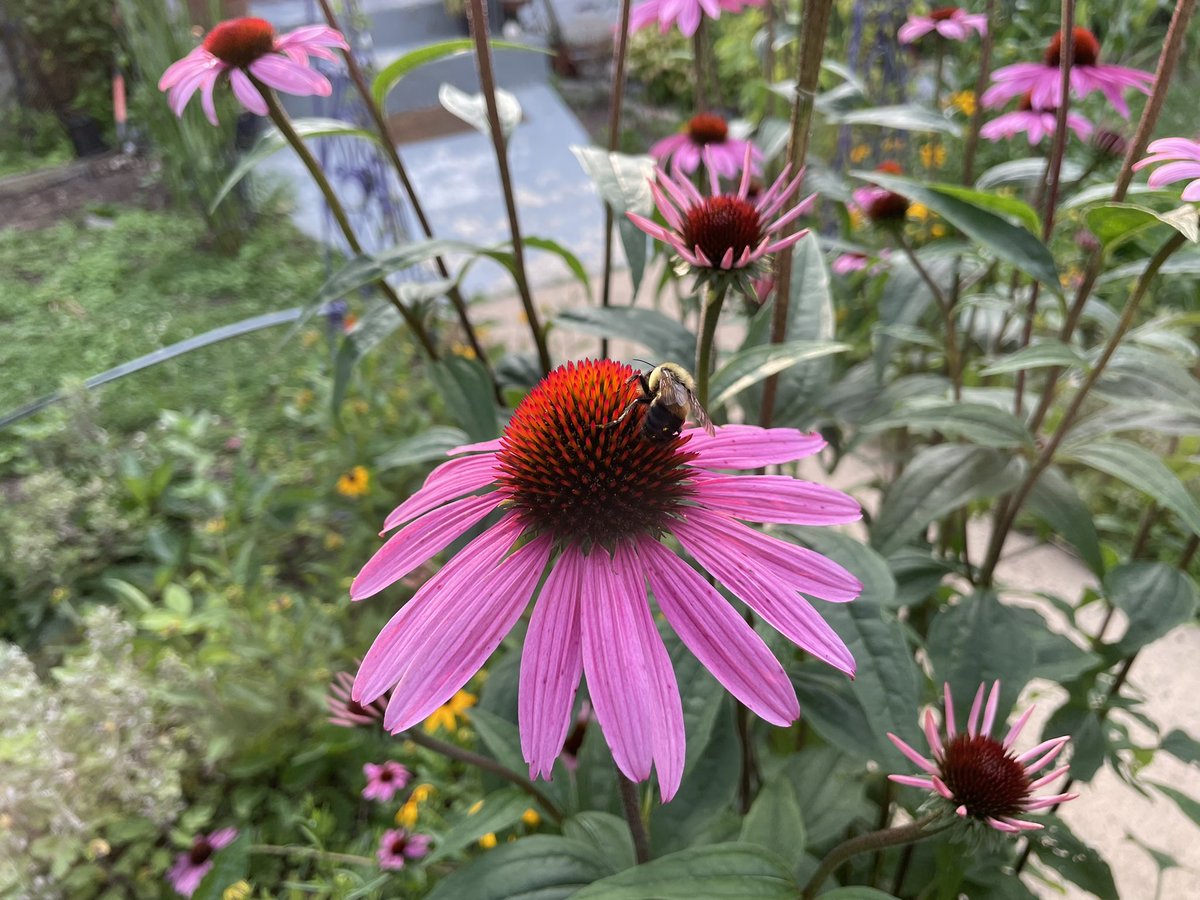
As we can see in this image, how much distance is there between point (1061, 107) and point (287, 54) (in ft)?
2.13

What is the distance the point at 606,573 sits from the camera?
41cm

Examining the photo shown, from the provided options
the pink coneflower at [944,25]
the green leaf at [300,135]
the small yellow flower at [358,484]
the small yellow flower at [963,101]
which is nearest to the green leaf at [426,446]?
the green leaf at [300,135]

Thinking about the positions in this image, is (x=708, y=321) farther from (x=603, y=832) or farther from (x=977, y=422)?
(x=603, y=832)

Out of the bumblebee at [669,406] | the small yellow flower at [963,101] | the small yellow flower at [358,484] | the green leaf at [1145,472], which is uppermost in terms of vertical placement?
the bumblebee at [669,406]

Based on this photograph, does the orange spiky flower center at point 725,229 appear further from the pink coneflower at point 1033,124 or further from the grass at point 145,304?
the grass at point 145,304

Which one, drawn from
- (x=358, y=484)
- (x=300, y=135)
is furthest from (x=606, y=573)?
(x=358, y=484)

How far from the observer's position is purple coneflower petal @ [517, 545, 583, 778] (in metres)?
0.36

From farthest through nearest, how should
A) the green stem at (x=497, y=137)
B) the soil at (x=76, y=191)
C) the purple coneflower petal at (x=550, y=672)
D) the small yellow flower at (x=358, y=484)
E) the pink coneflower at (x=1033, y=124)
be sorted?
the soil at (x=76, y=191) → the small yellow flower at (x=358, y=484) → the pink coneflower at (x=1033, y=124) → the green stem at (x=497, y=137) → the purple coneflower petal at (x=550, y=672)

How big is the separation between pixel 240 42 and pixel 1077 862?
96 cm

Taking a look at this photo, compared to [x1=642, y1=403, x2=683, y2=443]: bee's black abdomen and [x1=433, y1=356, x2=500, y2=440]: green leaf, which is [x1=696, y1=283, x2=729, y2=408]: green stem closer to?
[x1=642, y1=403, x2=683, y2=443]: bee's black abdomen

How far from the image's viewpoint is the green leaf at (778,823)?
0.55 metres

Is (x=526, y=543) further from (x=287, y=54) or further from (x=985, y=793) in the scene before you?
(x=287, y=54)

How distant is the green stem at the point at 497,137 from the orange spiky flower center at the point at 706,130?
493 millimetres

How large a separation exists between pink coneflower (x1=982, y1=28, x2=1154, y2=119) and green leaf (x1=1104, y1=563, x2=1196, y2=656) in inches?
20.4
